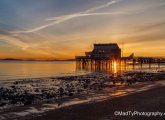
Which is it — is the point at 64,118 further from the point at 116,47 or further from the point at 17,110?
the point at 116,47

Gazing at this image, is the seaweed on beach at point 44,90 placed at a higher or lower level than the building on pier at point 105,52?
lower

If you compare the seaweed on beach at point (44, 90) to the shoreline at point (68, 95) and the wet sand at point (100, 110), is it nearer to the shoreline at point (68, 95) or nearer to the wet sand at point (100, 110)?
the shoreline at point (68, 95)

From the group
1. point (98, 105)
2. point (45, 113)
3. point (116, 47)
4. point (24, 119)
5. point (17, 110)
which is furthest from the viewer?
point (116, 47)

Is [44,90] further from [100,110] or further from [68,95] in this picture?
[100,110]

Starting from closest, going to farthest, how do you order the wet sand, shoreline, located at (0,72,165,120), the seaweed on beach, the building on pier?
the wet sand < shoreline, located at (0,72,165,120) < the seaweed on beach < the building on pier

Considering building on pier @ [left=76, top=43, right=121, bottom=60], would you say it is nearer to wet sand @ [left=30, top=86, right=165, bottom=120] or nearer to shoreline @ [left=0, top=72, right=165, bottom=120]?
shoreline @ [left=0, top=72, right=165, bottom=120]

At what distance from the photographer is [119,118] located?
12680mm

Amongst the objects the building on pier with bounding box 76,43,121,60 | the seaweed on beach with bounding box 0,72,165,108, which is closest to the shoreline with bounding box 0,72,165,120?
the seaweed on beach with bounding box 0,72,165,108

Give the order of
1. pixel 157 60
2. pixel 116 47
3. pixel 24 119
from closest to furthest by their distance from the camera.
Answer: pixel 24 119
pixel 116 47
pixel 157 60

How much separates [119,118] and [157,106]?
13.2 feet

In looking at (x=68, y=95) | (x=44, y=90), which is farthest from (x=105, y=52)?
(x=68, y=95)

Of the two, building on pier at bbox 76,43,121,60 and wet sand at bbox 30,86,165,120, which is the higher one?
building on pier at bbox 76,43,121,60

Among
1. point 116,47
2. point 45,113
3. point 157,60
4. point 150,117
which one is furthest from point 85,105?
point 157,60

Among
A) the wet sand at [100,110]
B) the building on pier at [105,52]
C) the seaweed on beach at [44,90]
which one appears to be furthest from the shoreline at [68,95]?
the building on pier at [105,52]
